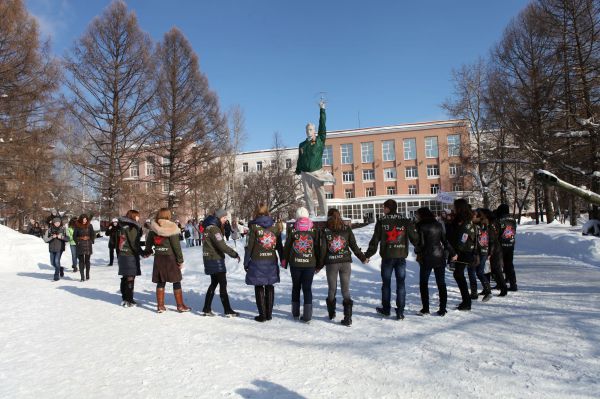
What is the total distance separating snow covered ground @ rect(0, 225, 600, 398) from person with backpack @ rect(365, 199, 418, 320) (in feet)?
1.23

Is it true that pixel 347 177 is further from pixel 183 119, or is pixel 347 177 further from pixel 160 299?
pixel 160 299

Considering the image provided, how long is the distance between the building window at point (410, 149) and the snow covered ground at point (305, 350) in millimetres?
51837

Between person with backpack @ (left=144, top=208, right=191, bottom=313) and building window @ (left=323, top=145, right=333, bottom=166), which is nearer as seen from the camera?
person with backpack @ (left=144, top=208, right=191, bottom=313)

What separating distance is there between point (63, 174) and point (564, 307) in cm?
4588

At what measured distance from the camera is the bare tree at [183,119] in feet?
79.3

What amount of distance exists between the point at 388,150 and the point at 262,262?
55519 mm

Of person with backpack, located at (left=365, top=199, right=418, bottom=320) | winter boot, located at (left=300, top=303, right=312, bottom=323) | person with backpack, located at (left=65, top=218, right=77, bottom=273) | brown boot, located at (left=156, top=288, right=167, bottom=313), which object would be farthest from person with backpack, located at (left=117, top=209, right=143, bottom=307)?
person with backpack, located at (left=65, top=218, right=77, bottom=273)

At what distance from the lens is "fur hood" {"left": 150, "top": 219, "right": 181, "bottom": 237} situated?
266 inches

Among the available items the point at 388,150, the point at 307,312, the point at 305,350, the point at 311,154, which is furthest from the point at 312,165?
the point at 388,150

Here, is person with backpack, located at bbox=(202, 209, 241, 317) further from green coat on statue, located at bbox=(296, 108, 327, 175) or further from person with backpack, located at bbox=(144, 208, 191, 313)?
green coat on statue, located at bbox=(296, 108, 327, 175)

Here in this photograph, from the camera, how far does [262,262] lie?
6.20m

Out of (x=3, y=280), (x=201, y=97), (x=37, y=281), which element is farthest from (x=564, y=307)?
(x=201, y=97)

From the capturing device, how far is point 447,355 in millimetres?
4344

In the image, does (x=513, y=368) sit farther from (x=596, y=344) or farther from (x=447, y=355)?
(x=596, y=344)
